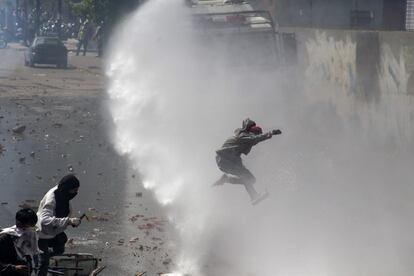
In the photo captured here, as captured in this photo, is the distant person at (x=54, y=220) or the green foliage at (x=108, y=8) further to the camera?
the green foliage at (x=108, y=8)

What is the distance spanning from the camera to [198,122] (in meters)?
21.6

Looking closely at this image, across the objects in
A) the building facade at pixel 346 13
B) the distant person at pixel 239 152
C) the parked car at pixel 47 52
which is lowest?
the parked car at pixel 47 52

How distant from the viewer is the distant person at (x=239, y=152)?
13219 mm

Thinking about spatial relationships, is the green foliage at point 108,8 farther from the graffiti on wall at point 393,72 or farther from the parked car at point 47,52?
the graffiti on wall at point 393,72

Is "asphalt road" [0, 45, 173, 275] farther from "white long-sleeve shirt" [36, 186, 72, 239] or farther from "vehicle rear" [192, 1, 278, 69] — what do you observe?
"vehicle rear" [192, 1, 278, 69]

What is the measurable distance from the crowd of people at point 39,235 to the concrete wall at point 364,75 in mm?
9550

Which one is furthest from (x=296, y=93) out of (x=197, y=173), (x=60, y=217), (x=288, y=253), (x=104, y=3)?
(x=104, y=3)

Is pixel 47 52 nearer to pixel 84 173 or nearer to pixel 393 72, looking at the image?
pixel 84 173

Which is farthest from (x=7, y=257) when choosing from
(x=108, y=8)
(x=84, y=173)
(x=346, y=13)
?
(x=108, y=8)

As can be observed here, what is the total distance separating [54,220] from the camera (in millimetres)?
9469

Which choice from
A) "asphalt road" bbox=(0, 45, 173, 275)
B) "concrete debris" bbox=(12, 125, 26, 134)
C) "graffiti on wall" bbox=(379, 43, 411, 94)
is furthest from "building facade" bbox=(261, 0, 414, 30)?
"concrete debris" bbox=(12, 125, 26, 134)

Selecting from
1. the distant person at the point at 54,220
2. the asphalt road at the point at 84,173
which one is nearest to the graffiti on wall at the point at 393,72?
the asphalt road at the point at 84,173

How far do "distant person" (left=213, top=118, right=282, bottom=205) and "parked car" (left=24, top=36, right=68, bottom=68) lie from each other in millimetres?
33277

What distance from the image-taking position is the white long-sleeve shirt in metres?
9.45
